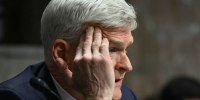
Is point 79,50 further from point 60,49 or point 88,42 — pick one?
point 60,49

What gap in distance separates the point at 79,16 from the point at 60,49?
18cm

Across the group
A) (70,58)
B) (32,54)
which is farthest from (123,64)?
(32,54)

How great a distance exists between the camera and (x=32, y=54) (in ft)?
19.1

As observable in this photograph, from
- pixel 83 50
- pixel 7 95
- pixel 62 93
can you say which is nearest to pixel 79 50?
pixel 83 50

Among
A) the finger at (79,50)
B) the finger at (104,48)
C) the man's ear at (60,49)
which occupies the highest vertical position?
the finger at (104,48)

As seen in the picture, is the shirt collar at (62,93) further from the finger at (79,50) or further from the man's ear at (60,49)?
the finger at (79,50)

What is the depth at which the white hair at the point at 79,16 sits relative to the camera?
3096 millimetres

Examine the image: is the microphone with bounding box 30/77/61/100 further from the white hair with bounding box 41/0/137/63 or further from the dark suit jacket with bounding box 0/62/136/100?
the white hair with bounding box 41/0/137/63

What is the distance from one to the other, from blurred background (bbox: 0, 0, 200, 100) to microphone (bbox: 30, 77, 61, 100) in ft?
8.50

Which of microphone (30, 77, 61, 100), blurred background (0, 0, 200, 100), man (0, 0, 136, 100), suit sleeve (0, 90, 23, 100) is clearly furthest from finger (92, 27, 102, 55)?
blurred background (0, 0, 200, 100)

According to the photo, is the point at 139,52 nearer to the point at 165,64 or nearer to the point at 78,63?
the point at 165,64

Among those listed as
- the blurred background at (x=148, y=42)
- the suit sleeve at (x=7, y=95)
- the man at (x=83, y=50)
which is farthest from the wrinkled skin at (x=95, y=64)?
Result: the blurred background at (x=148, y=42)

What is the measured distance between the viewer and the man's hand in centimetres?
298

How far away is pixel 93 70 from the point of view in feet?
9.87
